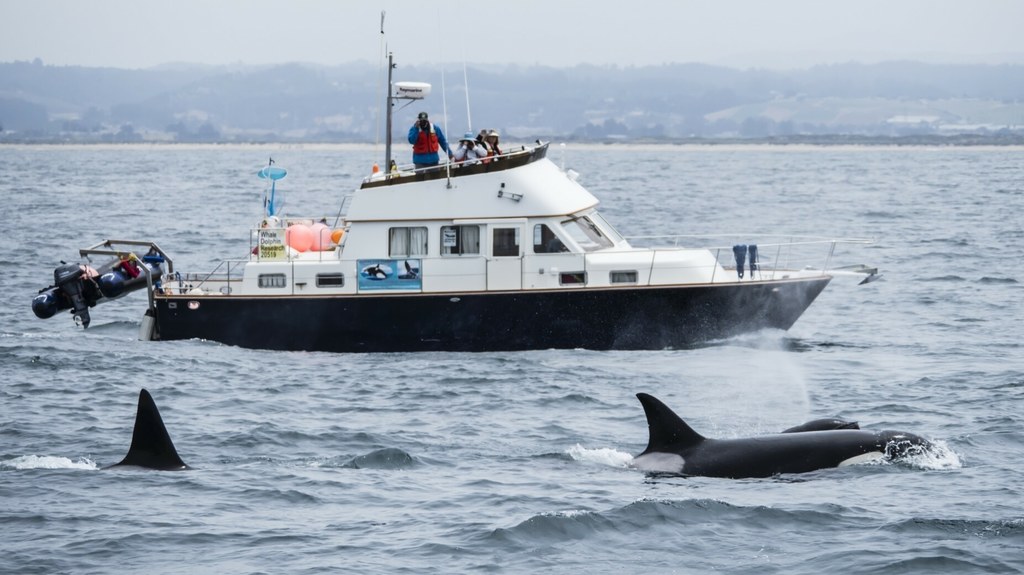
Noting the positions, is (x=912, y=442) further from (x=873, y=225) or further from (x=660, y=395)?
(x=873, y=225)

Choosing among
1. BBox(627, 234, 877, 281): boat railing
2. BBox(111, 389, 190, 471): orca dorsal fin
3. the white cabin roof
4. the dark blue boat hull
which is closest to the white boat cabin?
the white cabin roof

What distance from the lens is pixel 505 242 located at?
26.3 metres

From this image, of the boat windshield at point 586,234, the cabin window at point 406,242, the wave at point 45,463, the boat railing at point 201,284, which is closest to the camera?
the wave at point 45,463

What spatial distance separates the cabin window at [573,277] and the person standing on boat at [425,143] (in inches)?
118

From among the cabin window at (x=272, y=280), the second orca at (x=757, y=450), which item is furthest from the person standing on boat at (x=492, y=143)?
the second orca at (x=757, y=450)

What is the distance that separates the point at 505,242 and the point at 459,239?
0.82m

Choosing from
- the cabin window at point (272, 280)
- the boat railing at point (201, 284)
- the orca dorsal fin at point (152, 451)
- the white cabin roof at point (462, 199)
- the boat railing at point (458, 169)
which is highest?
the boat railing at point (458, 169)

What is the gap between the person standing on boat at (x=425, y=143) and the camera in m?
26.9

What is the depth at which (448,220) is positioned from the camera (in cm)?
2619

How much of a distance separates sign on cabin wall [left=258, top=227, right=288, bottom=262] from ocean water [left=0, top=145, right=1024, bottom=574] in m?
1.77

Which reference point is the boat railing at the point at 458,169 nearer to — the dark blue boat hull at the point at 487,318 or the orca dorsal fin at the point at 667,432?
the dark blue boat hull at the point at 487,318

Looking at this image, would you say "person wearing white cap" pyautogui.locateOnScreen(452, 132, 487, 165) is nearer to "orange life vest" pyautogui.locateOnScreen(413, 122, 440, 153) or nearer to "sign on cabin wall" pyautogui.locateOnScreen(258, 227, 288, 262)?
"orange life vest" pyautogui.locateOnScreen(413, 122, 440, 153)

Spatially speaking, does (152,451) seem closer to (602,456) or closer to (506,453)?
(506,453)

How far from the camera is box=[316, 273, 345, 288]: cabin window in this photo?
26453 millimetres
